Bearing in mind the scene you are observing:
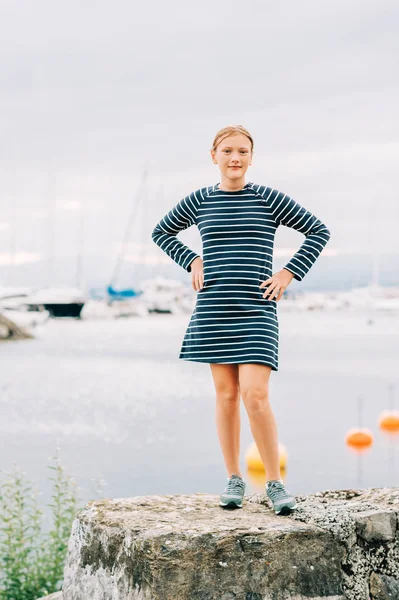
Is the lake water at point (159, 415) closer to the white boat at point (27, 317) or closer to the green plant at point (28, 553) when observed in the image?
the green plant at point (28, 553)

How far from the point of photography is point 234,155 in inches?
149

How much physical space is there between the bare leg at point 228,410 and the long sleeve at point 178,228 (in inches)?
20.4

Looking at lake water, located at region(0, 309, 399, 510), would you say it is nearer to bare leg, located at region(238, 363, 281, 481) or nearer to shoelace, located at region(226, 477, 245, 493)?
shoelace, located at region(226, 477, 245, 493)

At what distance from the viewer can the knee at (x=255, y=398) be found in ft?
12.3

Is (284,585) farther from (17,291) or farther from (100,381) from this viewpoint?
(17,291)

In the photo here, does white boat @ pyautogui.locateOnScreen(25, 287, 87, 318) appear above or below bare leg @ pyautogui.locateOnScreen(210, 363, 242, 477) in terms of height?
above

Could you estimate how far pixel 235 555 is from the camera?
3.53m

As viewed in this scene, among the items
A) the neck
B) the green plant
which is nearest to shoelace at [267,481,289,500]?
the neck

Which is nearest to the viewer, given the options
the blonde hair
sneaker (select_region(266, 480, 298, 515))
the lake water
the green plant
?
the blonde hair

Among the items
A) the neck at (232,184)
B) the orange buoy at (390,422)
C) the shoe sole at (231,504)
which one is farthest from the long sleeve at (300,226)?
the orange buoy at (390,422)

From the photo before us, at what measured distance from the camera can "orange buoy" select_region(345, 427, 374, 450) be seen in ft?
58.3

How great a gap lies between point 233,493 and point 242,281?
3.45 ft

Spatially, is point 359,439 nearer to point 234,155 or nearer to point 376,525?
point 376,525

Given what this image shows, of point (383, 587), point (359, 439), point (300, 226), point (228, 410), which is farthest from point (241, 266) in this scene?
point (359, 439)
